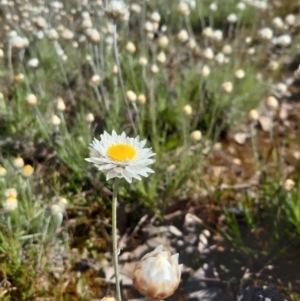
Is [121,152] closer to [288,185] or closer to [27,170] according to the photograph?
[27,170]

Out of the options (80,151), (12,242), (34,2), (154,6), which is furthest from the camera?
(154,6)

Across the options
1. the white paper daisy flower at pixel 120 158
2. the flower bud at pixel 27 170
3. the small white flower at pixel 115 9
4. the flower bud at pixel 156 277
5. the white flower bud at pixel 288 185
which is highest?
the small white flower at pixel 115 9

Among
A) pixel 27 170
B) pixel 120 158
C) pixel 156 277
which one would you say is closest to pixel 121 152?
pixel 120 158

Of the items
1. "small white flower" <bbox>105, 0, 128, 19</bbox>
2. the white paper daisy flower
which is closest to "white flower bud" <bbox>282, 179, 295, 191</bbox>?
the white paper daisy flower

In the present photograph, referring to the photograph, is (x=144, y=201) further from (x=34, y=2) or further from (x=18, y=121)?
(x=34, y=2)

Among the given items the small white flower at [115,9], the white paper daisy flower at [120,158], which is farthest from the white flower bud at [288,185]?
the small white flower at [115,9]

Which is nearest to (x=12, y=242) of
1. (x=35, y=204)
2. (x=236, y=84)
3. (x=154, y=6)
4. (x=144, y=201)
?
(x=35, y=204)

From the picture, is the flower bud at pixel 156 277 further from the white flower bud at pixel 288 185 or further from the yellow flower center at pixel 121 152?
the white flower bud at pixel 288 185
